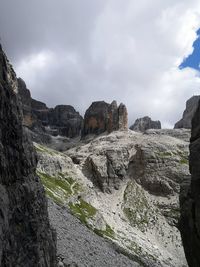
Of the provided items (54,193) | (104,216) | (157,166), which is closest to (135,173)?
(157,166)

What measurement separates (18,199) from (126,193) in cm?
13666

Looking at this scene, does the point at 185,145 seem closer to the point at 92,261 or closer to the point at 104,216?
the point at 104,216

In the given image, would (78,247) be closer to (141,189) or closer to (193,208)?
(193,208)

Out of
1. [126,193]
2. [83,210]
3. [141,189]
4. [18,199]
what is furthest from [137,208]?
[18,199]

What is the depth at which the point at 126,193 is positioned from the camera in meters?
168

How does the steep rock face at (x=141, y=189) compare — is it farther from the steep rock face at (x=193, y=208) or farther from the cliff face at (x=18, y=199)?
the steep rock face at (x=193, y=208)

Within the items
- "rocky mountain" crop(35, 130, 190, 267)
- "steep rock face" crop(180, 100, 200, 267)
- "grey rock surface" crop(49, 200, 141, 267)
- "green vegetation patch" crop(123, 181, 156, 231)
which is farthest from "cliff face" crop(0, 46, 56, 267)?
"green vegetation patch" crop(123, 181, 156, 231)

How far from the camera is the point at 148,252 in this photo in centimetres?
12162

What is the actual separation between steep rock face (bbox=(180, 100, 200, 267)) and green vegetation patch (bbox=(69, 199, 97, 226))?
88.6m

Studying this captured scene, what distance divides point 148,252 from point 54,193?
113 ft

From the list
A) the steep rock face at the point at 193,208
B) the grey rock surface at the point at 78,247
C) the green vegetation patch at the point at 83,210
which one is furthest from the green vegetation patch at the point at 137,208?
the steep rock face at the point at 193,208

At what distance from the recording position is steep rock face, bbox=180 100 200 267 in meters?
33.3

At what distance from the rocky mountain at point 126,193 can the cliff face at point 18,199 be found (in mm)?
54694

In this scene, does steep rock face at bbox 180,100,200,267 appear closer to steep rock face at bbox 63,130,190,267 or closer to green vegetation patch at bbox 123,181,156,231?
steep rock face at bbox 63,130,190,267
